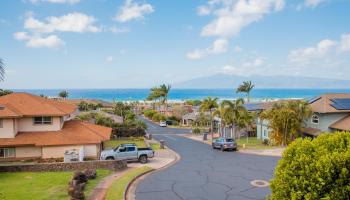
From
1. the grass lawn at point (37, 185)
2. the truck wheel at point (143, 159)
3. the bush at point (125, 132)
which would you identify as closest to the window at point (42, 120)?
the grass lawn at point (37, 185)

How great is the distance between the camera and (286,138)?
44.7 m

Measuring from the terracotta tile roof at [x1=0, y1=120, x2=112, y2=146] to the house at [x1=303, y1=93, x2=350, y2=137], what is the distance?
87.0 feet

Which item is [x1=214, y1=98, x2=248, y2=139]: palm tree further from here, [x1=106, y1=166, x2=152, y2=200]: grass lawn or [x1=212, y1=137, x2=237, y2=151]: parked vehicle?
[x1=106, y1=166, x2=152, y2=200]: grass lawn

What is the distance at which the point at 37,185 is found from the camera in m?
24.7

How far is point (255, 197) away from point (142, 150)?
51.5 feet

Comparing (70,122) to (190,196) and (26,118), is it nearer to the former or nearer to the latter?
(26,118)

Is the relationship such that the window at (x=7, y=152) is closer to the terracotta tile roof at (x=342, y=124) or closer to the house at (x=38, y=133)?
the house at (x=38, y=133)

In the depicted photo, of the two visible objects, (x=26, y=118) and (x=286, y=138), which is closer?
(x=26, y=118)

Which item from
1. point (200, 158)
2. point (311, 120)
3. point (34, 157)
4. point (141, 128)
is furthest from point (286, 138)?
point (34, 157)

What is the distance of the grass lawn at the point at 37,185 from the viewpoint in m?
21.7

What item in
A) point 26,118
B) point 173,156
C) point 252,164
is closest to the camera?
point 252,164

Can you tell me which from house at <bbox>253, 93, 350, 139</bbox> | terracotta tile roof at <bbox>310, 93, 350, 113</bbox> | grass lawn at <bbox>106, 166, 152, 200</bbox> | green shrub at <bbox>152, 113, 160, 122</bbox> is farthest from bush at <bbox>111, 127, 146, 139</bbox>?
green shrub at <bbox>152, 113, 160, 122</bbox>

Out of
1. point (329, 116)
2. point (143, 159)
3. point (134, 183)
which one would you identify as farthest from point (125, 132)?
point (134, 183)

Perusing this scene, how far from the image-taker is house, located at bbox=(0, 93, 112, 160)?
111 feet
